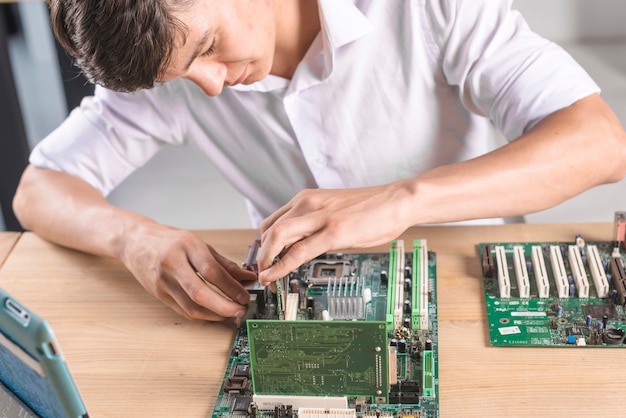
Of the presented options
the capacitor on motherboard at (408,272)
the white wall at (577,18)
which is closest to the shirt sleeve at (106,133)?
the capacitor on motherboard at (408,272)

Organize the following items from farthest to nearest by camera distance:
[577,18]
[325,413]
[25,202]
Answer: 1. [577,18]
2. [25,202]
3. [325,413]

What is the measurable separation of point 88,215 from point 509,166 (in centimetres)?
96

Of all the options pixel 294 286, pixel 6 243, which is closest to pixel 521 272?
pixel 294 286

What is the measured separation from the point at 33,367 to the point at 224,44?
0.75 meters

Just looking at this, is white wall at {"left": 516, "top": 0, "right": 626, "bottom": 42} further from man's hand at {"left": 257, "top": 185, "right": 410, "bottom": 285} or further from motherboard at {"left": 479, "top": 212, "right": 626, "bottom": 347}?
man's hand at {"left": 257, "top": 185, "right": 410, "bottom": 285}

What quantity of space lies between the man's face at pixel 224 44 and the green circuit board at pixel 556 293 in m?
0.63

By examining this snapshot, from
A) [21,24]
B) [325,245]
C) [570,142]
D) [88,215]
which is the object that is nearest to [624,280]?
[570,142]

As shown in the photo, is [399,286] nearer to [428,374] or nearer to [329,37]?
[428,374]

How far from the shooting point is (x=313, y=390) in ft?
4.55

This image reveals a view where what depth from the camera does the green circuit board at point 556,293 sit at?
1476 millimetres

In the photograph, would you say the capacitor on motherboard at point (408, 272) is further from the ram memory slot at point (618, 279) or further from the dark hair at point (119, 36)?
the dark hair at point (119, 36)

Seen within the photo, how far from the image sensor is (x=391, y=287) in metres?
1.61

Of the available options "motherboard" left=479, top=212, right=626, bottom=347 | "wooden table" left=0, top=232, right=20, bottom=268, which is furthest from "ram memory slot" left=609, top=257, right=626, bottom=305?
"wooden table" left=0, top=232, right=20, bottom=268

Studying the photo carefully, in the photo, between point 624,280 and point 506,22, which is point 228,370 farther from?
point 506,22
